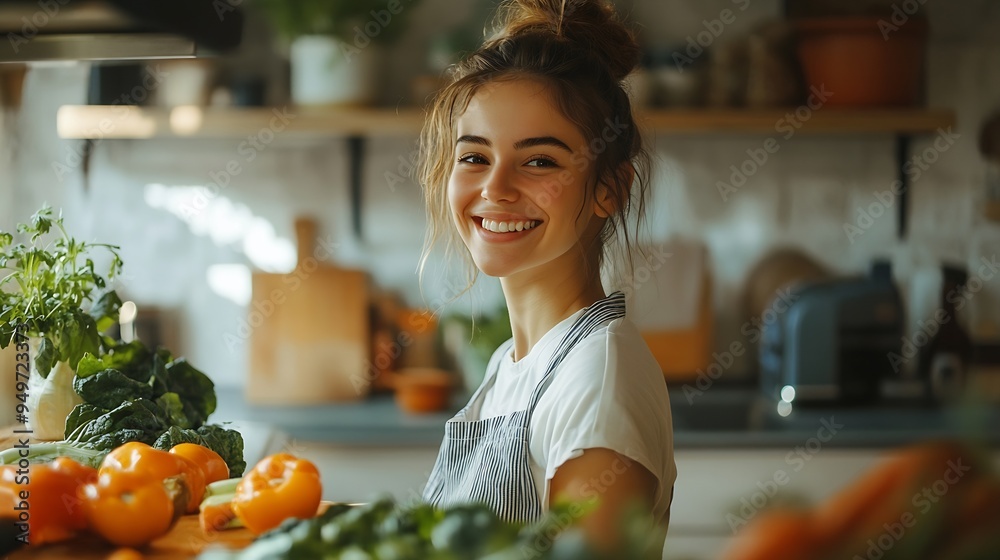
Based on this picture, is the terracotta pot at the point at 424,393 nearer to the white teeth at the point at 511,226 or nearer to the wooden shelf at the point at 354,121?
the wooden shelf at the point at 354,121

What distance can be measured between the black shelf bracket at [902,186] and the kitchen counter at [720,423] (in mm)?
609

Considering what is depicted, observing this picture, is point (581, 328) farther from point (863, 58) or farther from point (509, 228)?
point (863, 58)

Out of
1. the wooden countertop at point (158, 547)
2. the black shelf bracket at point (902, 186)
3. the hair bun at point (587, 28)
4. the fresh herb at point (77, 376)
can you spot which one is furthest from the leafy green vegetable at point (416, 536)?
the black shelf bracket at point (902, 186)

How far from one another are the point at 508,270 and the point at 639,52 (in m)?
0.37

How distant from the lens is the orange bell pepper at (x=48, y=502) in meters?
0.93

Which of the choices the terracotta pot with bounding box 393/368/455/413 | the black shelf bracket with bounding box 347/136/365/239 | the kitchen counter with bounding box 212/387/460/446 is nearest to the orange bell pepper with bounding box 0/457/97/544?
the kitchen counter with bounding box 212/387/460/446

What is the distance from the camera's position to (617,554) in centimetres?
53

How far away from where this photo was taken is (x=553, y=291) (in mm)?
1260

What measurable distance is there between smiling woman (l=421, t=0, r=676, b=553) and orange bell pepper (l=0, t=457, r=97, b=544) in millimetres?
429

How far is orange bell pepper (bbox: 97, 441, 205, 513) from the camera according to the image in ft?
3.14

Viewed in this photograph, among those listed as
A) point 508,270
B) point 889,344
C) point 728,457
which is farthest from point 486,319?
point 508,270

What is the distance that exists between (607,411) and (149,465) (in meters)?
0.46

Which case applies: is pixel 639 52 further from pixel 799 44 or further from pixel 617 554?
pixel 799 44

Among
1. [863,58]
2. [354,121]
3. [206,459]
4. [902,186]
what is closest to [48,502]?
[206,459]
